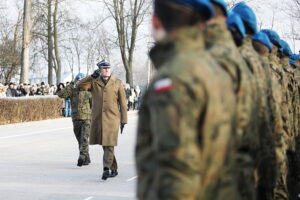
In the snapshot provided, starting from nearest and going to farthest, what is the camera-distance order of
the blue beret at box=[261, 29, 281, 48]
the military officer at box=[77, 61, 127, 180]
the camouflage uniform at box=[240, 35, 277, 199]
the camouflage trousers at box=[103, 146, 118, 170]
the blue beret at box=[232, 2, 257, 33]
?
the camouflage uniform at box=[240, 35, 277, 199] → the blue beret at box=[232, 2, 257, 33] → the blue beret at box=[261, 29, 281, 48] → the camouflage trousers at box=[103, 146, 118, 170] → the military officer at box=[77, 61, 127, 180]

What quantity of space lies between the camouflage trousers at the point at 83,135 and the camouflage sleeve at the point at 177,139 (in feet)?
31.2

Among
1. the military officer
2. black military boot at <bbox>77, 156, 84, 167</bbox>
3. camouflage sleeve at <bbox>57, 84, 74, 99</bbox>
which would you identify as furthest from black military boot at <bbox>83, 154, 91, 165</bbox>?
the military officer

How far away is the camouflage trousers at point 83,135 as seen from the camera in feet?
40.8

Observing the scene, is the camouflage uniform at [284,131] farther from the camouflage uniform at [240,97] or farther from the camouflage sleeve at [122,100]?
the camouflage sleeve at [122,100]

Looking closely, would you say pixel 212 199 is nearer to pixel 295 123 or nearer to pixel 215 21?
pixel 215 21

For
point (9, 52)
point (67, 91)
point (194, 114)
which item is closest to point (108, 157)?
point (67, 91)

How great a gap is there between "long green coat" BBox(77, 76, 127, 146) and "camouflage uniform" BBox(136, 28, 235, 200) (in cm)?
762

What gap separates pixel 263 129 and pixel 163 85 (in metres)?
1.72

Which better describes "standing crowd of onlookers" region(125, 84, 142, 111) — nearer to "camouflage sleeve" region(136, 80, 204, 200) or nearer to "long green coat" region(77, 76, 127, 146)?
"long green coat" region(77, 76, 127, 146)

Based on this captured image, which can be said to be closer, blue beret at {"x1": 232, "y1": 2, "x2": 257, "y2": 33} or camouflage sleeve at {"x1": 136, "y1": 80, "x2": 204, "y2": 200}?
camouflage sleeve at {"x1": 136, "y1": 80, "x2": 204, "y2": 200}

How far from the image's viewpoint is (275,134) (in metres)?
4.96

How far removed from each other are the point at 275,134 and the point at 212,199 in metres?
1.85

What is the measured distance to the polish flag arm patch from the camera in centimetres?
293

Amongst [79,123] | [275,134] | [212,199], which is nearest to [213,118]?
[212,199]
